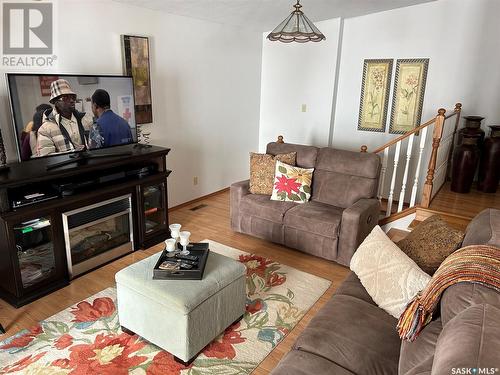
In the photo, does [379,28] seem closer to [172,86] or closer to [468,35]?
[468,35]

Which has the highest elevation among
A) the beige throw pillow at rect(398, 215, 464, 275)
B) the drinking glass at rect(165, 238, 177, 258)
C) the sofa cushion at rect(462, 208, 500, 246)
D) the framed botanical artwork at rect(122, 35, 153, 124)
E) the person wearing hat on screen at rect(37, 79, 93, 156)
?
the framed botanical artwork at rect(122, 35, 153, 124)

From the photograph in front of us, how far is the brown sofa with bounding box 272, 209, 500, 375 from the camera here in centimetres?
93

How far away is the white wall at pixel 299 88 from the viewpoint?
4852mm

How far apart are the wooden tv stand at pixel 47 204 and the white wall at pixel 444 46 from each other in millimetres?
3073

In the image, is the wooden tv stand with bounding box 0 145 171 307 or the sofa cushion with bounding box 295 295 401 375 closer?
the sofa cushion with bounding box 295 295 401 375

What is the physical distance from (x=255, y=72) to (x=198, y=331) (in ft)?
13.8

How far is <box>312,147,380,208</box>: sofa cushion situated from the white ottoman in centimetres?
154

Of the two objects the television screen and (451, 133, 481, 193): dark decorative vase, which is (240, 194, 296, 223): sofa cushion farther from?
(451, 133, 481, 193): dark decorative vase

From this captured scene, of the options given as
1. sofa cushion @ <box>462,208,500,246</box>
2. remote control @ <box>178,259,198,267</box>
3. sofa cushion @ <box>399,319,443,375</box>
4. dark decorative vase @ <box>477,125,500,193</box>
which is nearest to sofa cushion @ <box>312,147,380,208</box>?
dark decorative vase @ <box>477,125,500,193</box>

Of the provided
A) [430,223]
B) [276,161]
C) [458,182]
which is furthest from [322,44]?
[430,223]

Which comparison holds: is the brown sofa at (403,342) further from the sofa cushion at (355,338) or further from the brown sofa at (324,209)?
the brown sofa at (324,209)

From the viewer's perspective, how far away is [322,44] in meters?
4.82

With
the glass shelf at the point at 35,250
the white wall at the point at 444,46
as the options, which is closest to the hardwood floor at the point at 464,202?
the white wall at the point at 444,46

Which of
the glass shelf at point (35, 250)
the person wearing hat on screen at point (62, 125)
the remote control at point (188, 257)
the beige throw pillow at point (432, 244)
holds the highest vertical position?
the person wearing hat on screen at point (62, 125)
